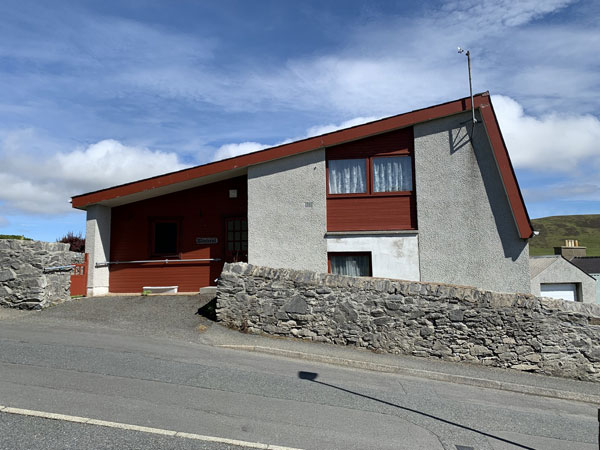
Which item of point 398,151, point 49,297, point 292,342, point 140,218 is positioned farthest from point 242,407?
point 140,218

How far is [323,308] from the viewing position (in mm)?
10938

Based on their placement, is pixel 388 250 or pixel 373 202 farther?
pixel 373 202

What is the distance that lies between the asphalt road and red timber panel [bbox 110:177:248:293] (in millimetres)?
5176

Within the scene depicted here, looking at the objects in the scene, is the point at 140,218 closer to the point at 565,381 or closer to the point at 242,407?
the point at 242,407

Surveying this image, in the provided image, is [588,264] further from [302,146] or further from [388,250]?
[302,146]

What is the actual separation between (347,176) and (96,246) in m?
8.12

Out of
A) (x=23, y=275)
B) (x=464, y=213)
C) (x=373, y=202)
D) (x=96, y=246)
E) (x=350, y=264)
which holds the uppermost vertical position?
(x=373, y=202)

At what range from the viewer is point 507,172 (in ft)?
42.9

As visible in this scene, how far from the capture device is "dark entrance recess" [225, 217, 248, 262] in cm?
1552

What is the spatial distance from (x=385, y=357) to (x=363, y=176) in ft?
19.2

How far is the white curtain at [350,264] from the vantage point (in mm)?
14062

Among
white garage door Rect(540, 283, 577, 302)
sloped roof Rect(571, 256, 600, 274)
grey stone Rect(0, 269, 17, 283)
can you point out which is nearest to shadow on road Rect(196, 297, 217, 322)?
grey stone Rect(0, 269, 17, 283)

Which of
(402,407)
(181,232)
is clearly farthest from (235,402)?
(181,232)

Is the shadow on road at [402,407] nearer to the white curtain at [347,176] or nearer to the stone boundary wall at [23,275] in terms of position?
the white curtain at [347,176]
